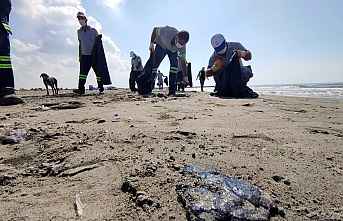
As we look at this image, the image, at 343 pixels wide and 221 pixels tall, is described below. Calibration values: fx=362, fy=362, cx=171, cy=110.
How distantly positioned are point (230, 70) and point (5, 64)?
4.36 meters

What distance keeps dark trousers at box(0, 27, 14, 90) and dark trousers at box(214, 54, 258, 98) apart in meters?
4.26

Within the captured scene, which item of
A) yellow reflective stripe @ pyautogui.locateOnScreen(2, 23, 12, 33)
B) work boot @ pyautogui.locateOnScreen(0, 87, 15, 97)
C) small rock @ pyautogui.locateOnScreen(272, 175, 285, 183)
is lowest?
small rock @ pyautogui.locateOnScreen(272, 175, 285, 183)

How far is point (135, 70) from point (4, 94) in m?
8.53

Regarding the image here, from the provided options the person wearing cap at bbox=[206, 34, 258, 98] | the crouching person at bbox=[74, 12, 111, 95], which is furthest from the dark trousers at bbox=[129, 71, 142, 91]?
the person wearing cap at bbox=[206, 34, 258, 98]

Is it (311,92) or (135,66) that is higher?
(135,66)

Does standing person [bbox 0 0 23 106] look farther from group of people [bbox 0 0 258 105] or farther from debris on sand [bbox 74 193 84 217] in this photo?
debris on sand [bbox 74 193 84 217]

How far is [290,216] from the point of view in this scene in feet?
5.56

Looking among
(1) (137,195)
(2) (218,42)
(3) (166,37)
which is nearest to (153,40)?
(3) (166,37)

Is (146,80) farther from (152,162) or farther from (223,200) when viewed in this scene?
(223,200)

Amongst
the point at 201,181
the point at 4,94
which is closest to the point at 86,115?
the point at 4,94

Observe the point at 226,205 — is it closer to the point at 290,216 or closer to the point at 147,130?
the point at 290,216

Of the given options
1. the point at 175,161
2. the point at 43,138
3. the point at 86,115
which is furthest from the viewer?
the point at 86,115

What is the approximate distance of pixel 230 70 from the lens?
770 centimetres

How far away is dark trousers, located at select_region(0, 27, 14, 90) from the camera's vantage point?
18.5ft
